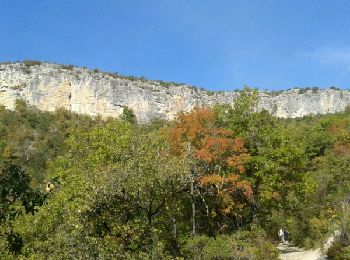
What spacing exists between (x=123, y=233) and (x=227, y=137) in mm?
10426

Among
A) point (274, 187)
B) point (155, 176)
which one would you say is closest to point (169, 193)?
point (155, 176)

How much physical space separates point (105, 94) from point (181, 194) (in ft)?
203

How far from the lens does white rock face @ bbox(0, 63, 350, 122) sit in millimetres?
76938

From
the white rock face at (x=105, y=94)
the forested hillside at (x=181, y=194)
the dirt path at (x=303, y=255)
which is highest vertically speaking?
the white rock face at (x=105, y=94)

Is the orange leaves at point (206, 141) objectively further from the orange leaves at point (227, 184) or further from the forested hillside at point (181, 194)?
the orange leaves at point (227, 184)

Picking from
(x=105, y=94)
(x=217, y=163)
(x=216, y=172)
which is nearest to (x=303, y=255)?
(x=216, y=172)

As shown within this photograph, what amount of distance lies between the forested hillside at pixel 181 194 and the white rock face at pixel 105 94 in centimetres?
4853

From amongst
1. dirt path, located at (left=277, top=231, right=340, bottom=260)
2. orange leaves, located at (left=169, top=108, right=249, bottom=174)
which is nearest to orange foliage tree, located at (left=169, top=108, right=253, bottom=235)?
orange leaves, located at (left=169, top=108, right=249, bottom=174)

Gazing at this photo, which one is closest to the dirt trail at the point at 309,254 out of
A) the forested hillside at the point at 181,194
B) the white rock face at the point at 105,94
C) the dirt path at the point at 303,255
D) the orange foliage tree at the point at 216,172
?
the dirt path at the point at 303,255

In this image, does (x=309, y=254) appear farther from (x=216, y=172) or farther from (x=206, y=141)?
(x=206, y=141)

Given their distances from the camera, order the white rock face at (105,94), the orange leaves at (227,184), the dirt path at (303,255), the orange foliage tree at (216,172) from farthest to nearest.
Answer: the white rock face at (105,94)
the dirt path at (303,255)
the orange foliage tree at (216,172)
the orange leaves at (227,184)

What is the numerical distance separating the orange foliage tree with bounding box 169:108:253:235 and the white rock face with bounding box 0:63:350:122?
50593 mm

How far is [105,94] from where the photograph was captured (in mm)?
79250

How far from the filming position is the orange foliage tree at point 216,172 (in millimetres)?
21203
